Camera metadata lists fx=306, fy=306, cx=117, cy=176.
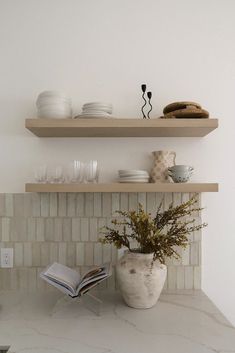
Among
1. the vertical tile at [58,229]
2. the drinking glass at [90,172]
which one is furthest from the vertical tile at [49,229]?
the drinking glass at [90,172]

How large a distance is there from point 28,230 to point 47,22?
1170 mm

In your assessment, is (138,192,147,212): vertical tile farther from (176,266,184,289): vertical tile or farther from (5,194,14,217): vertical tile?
(5,194,14,217): vertical tile

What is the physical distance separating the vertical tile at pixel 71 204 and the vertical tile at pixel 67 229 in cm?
3

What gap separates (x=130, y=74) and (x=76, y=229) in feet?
3.02

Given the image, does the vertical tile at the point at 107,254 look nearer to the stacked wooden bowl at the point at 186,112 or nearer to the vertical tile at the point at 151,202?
the vertical tile at the point at 151,202

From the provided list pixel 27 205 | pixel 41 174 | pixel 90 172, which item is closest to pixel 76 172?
pixel 90 172

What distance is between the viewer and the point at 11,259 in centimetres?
169

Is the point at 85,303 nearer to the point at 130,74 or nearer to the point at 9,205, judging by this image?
the point at 9,205

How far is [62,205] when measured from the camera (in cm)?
170

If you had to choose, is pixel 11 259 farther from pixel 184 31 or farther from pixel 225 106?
pixel 184 31

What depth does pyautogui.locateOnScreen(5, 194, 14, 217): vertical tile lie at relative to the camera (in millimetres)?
1690

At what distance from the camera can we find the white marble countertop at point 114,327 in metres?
1.08

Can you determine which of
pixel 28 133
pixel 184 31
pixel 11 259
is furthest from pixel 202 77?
pixel 11 259

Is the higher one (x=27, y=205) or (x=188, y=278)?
(x=27, y=205)
